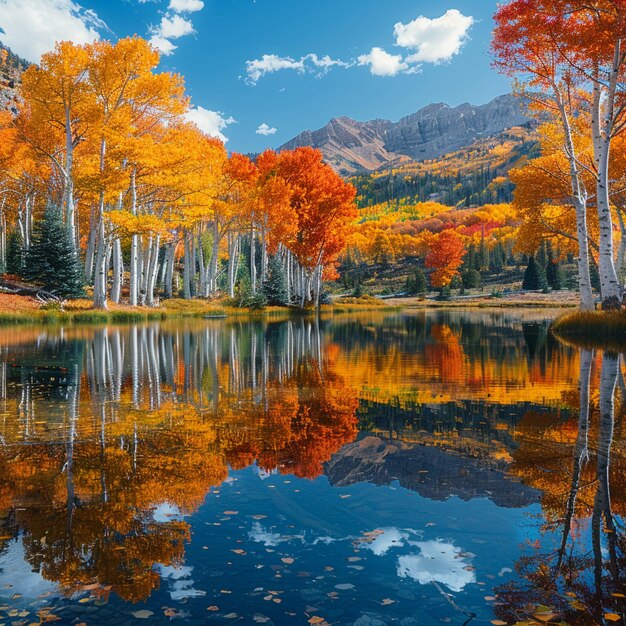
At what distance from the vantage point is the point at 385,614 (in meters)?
2.56

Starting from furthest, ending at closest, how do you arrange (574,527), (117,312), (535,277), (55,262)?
(535,277)
(55,262)
(117,312)
(574,527)

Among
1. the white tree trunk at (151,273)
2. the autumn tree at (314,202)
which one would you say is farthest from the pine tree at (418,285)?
the white tree trunk at (151,273)

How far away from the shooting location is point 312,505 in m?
3.88

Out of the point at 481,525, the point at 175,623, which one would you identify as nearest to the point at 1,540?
the point at 175,623

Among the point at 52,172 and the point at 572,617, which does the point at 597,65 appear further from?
the point at 52,172

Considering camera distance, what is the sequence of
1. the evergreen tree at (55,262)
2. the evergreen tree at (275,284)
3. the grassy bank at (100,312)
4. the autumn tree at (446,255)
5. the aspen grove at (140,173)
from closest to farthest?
the grassy bank at (100,312)
the aspen grove at (140,173)
the evergreen tree at (55,262)
the evergreen tree at (275,284)
the autumn tree at (446,255)

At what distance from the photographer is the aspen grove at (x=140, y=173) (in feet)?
79.3

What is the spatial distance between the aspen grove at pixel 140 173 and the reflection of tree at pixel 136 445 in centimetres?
1523

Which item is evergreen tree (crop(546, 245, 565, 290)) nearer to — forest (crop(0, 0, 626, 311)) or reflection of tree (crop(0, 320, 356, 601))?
forest (crop(0, 0, 626, 311))

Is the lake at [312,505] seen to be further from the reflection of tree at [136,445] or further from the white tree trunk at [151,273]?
the white tree trunk at [151,273]

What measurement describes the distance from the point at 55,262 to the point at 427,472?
88.1 ft

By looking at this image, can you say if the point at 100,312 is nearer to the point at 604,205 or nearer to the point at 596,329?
the point at 596,329

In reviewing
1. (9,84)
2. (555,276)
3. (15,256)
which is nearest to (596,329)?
(15,256)

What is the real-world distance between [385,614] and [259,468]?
2.31 metres
